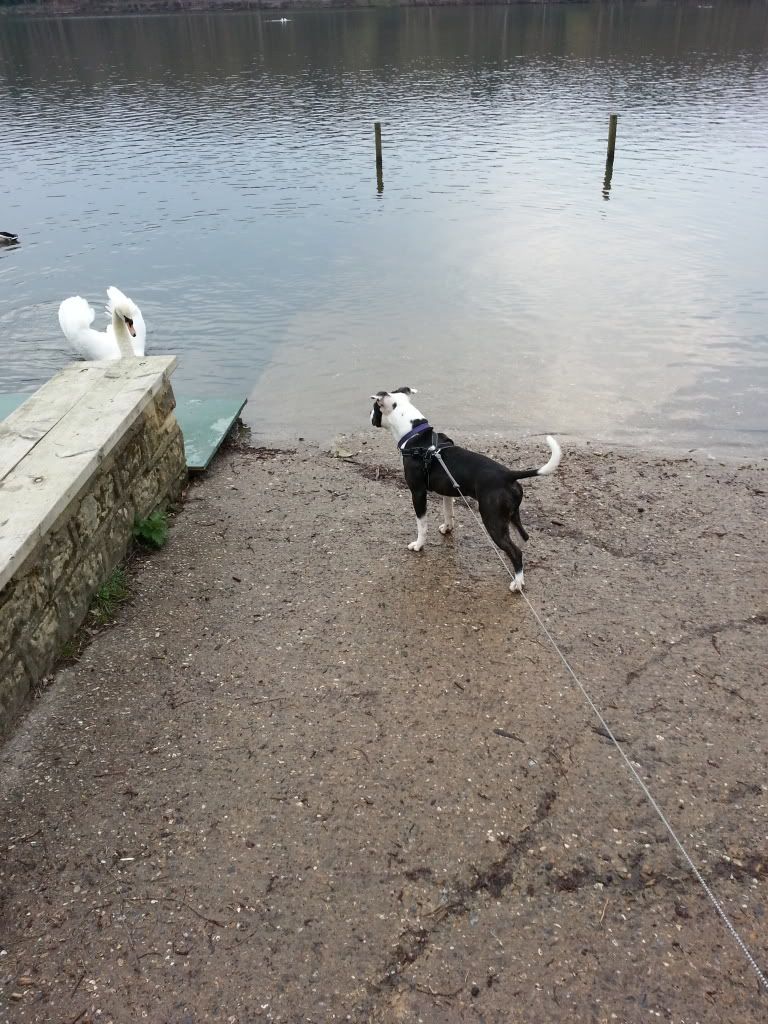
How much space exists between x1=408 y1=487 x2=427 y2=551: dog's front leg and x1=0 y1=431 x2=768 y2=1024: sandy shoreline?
121 millimetres

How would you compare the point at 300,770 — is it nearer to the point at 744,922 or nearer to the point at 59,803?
the point at 59,803

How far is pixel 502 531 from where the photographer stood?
17.2 ft

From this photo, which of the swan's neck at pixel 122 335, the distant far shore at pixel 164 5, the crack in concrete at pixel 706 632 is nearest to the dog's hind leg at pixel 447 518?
the crack in concrete at pixel 706 632

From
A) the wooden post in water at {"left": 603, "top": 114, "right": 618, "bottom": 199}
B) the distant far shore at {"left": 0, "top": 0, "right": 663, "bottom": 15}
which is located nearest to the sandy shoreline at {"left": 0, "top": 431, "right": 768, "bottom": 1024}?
the wooden post in water at {"left": 603, "top": 114, "right": 618, "bottom": 199}

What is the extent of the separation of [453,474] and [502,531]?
563mm

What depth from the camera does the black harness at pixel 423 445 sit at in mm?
5477

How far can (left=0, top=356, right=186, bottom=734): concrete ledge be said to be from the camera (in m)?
4.09

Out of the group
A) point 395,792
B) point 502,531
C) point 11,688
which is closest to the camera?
point 395,792

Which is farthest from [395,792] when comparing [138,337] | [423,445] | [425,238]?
[425,238]

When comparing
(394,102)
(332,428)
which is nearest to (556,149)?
(394,102)

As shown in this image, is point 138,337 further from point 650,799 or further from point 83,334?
point 650,799

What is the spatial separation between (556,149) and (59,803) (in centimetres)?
2739

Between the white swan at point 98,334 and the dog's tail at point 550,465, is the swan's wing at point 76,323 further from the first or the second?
the dog's tail at point 550,465

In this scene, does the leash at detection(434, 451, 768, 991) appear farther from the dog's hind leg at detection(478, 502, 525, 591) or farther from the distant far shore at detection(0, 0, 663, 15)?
the distant far shore at detection(0, 0, 663, 15)
